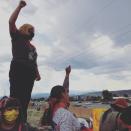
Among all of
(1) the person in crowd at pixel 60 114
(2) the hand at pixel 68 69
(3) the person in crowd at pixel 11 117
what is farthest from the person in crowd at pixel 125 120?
(2) the hand at pixel 68 69

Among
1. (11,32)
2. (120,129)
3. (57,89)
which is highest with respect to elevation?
(11,32)

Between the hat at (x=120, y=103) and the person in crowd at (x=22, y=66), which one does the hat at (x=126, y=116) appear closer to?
the hat at (x=120, y=103)

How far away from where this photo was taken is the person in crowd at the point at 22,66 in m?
7.66

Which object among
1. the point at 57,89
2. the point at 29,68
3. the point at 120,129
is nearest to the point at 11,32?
the point at 29,68

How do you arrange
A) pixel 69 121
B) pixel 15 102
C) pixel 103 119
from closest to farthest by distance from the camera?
pixel 15 102
pixel 69 121
pixel 103 119

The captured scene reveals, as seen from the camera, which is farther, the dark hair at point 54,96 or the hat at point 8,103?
the dark hair at point 54,96

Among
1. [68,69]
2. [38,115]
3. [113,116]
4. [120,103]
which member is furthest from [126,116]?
[38,115]

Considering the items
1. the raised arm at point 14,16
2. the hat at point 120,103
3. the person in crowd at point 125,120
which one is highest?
the raised arm at point 14,16

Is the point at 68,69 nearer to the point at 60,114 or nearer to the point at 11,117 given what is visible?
the point at 60,114

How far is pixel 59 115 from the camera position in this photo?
7.23 metres

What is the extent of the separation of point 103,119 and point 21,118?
1.36 m

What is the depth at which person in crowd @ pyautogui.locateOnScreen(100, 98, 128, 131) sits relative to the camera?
739cm

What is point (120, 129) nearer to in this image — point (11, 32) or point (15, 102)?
point (15, 102)

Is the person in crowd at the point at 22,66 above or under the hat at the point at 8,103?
above
